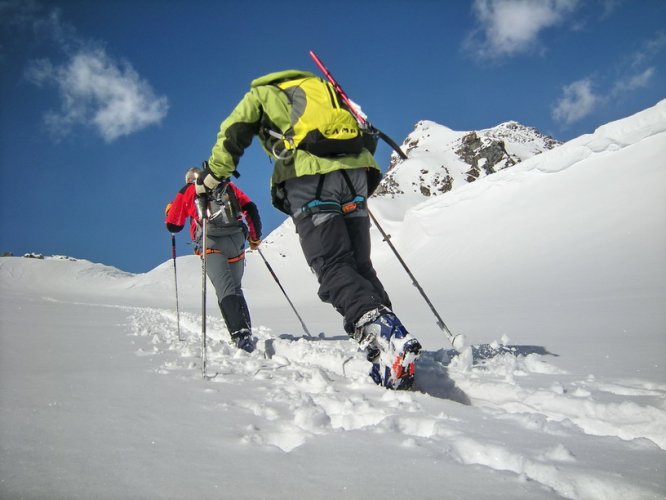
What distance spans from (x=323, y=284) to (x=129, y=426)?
1.34 meters

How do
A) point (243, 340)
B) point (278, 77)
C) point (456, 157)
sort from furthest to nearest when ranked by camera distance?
point (456, 157)
point (243, 340)
point (278, 77)

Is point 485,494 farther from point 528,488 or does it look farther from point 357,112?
point 357,112

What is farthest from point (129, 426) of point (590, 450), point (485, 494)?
point (590, 450)

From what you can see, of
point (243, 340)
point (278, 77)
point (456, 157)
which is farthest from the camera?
point (456, 157)

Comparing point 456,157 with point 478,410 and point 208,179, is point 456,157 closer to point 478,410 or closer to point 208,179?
point 208,179

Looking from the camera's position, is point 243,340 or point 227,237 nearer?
point 243,340

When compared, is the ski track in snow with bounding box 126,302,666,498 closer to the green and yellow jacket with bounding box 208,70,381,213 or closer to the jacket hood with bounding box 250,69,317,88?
the green and yellow jacket with bounding box 208,70,381,213

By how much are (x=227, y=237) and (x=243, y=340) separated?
1290mm

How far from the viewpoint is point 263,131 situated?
8.71ft

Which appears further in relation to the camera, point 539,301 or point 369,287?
point 539,301

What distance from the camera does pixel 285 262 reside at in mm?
29062

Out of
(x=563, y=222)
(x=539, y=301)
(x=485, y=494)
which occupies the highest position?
(x=563, y=222)

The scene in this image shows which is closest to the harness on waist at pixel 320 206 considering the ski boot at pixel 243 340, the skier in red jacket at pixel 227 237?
the skier in red jacket at pixel 227 237

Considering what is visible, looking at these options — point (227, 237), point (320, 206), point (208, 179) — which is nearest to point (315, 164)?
point (320, 206)
